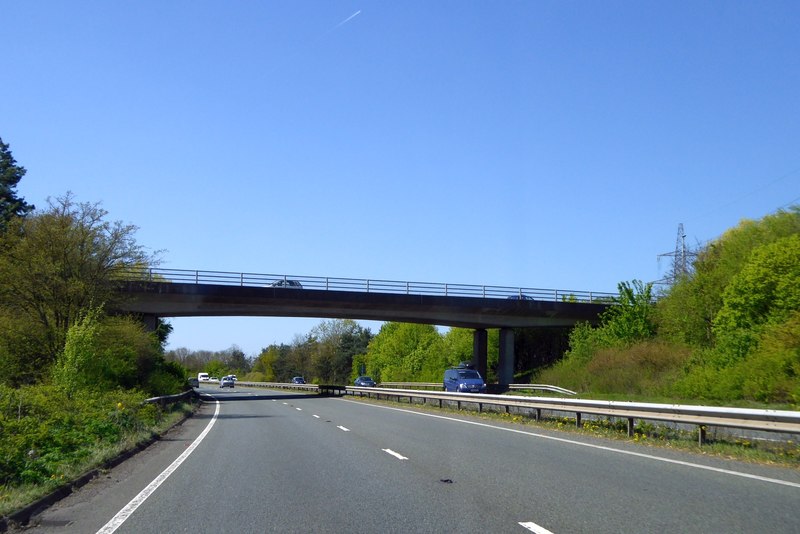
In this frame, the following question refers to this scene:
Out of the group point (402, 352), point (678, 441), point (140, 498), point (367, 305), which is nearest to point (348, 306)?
point (367, 305)

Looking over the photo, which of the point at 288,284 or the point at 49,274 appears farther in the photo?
the point at 288,284

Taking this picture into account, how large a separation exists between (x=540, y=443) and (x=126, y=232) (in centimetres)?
2714

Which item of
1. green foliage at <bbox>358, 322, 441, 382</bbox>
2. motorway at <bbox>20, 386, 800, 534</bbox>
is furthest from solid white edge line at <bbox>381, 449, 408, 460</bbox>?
green foliage at <bbox>358, 322, 441, 382</bbox>

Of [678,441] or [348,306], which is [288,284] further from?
[678,441]

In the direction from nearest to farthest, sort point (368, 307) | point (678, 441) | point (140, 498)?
1. point (140, 498)
2. point (678, 441)
3. point (368, 307)

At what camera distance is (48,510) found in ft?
31.9

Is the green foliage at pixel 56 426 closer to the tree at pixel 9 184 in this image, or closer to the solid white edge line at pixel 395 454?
the solid white edge line at pixel 395 454

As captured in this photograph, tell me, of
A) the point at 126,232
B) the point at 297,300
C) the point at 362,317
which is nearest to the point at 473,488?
the point at 126,232

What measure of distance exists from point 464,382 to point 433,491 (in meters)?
37.7

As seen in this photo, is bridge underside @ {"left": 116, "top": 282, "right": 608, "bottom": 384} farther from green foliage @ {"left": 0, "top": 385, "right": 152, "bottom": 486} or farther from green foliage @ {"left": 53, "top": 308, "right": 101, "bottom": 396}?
green foliage @ {"left": 0, "top": 385, "right": 152, "bottom": 486}

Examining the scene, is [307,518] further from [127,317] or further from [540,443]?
[127,317]

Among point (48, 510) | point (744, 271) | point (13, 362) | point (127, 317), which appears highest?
point (744, 271)

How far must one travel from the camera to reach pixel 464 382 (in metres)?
47.6

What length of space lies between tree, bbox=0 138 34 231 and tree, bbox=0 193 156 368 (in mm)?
22566
